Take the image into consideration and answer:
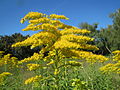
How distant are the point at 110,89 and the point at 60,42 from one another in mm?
4079

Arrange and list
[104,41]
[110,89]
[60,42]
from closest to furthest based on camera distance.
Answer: [60,42] → [110,89] → [104,41]

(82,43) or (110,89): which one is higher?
(82,43)

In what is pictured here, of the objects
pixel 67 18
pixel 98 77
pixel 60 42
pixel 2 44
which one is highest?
pixel 2 44

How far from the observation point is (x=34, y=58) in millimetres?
6320

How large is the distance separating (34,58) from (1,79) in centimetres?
121

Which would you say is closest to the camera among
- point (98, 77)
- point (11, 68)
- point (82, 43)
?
point (82, 43)

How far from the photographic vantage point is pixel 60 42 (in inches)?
161

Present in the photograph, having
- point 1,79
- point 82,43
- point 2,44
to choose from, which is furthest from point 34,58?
point 2,44

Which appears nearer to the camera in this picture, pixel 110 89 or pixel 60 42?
pixel 60 42

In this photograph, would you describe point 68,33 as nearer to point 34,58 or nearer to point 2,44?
point 34,58

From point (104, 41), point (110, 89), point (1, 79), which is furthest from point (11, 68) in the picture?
point (104, 41)

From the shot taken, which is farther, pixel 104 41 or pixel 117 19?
pixel 104 41

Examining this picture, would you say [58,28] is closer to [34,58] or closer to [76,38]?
[76,38]

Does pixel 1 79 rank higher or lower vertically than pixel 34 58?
lower
